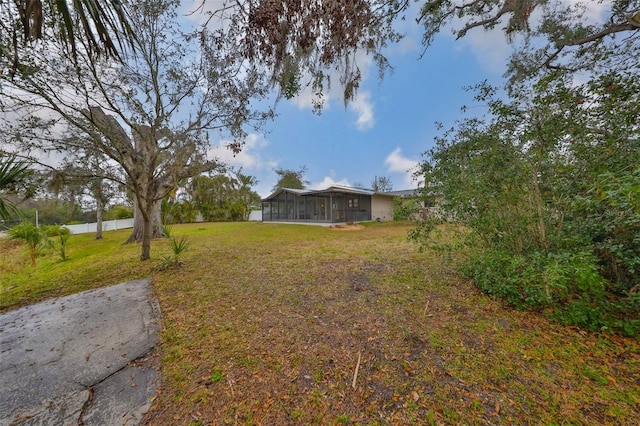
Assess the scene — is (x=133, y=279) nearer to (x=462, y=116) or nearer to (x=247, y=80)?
(x=247, y=80)

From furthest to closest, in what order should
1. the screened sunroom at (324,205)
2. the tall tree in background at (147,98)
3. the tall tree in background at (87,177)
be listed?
the screened sunroom at (324,205), the tall tree in background at (87,177), the tall tree in background at (147,98)

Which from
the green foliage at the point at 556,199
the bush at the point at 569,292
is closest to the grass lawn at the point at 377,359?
the bush at the point at 569,292

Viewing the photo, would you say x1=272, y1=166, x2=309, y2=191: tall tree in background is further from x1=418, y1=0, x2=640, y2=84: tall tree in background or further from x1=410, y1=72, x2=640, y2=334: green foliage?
x1=410, y1=72, x2=640, y2=334: green foliage

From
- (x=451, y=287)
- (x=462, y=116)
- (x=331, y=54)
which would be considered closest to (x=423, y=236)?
(x=451, y=287)

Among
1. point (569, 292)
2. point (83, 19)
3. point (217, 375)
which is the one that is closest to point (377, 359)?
point (217, 375)

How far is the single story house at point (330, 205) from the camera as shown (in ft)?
54.7

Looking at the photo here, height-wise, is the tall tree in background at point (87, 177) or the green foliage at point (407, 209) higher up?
the tall tree in background at point (87, 177)

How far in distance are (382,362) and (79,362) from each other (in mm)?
2906

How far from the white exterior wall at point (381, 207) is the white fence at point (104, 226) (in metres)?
19.5

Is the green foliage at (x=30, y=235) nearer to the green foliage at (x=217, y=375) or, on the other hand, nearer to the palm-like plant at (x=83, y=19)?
the palm-like plant at (x=83, y=19)

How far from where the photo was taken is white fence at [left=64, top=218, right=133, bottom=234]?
15750mm

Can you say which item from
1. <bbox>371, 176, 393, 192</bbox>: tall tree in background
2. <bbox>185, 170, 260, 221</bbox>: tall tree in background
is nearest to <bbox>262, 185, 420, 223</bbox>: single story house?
<bbox>185, 170, 260, 221</bbox>: tall tree in background

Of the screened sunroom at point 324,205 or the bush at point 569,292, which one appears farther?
the screened sunroom at point 324,205

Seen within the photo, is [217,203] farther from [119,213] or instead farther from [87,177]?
[87,177]
